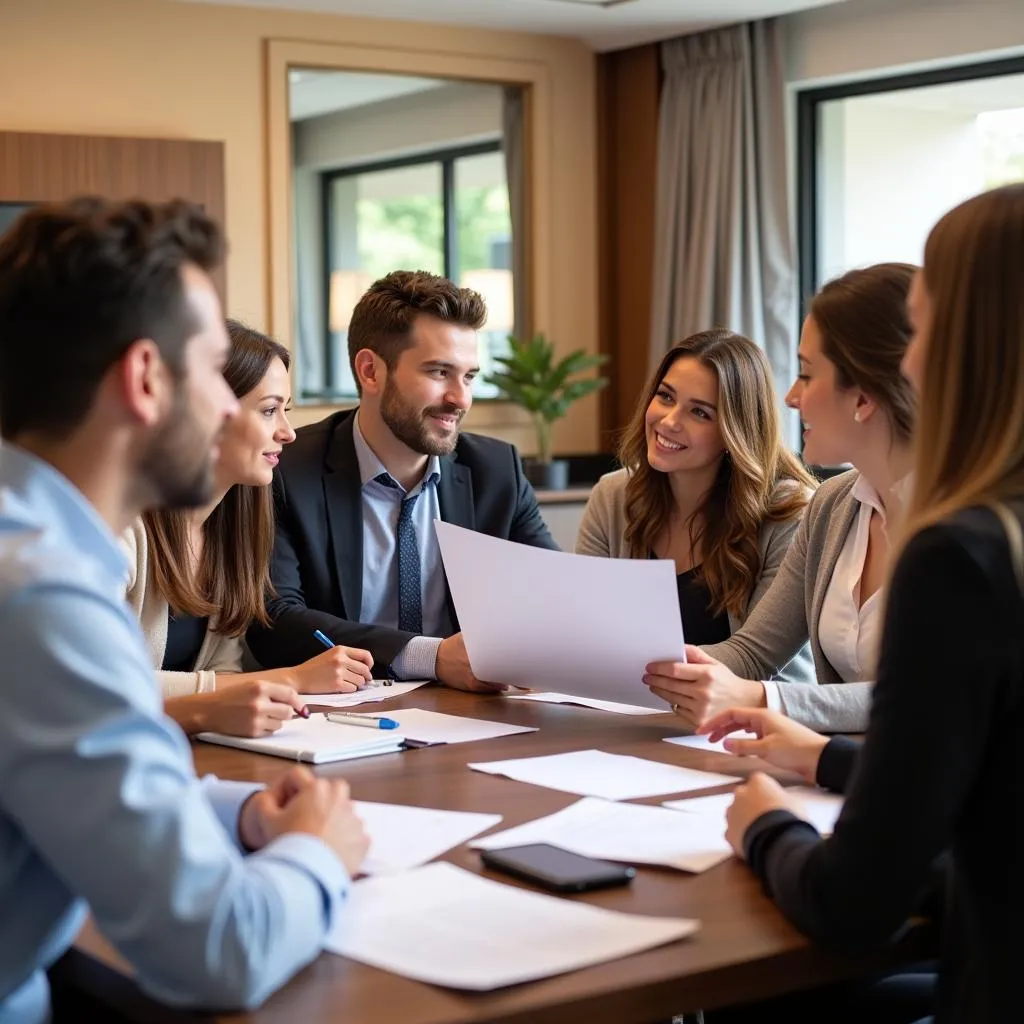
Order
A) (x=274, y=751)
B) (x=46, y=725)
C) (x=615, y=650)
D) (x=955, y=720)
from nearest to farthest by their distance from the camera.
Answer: (x=46, y=725) < (x=955, y=720) < (x=274, y=751) < (x=615, y=650)

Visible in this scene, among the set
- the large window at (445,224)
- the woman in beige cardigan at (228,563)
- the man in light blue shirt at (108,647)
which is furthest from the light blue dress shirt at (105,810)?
the large window at (445,224)

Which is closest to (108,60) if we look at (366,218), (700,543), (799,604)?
(366,218)

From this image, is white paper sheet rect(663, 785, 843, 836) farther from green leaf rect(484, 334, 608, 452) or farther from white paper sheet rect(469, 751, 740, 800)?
green leaf rect(484, 334, 608, 452)

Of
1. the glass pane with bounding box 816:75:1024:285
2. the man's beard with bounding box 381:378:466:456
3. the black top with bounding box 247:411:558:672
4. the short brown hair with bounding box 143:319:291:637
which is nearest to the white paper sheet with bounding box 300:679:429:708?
the black top with bounding box 247:411:558:672

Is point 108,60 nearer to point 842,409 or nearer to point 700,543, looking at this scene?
point 700,543

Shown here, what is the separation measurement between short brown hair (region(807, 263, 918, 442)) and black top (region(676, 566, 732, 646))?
697mm

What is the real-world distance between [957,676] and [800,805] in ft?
1.32

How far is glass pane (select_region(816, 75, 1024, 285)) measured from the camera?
513 cm

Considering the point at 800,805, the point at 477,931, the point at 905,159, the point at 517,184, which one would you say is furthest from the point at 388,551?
the point at 517,184

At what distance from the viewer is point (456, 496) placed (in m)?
3.11

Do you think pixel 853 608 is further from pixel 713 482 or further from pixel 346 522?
pixel 346 522

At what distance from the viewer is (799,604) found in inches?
98.8

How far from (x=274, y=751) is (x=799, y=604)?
98 cm

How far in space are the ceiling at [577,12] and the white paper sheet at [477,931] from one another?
4.49 m
